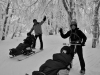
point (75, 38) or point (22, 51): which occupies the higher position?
point (75, 38)

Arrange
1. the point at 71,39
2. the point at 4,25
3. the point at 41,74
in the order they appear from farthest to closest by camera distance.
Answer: the point at 4,25 < the point at 71,39 < the point at 41,74

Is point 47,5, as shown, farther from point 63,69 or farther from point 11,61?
point 63,69

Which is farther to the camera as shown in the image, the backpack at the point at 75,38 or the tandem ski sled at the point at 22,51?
the tandem ski sled at the point at 22,51

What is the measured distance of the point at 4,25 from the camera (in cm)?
1173

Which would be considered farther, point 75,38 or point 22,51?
point 22,51

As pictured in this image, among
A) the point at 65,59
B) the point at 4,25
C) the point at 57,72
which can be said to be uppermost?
the point at 4,25

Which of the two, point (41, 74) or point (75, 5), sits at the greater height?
point (75, 5)

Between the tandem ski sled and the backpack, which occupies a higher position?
the backpack

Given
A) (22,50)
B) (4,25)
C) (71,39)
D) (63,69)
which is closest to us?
(63,69)

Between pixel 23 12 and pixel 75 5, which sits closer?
pixel 75 5

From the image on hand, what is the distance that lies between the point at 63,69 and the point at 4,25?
33.7ft

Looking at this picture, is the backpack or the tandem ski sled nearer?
the backpack

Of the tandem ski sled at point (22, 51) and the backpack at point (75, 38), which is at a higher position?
the backpack at point (75, 38)

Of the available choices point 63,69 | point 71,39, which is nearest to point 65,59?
point 63,69
